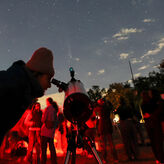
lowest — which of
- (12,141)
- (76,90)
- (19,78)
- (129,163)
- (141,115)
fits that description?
(129,163)

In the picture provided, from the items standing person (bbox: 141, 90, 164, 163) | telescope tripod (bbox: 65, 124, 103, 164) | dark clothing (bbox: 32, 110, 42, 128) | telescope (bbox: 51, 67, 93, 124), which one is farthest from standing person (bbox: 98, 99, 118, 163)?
telescope (bbox: 51, 67, 93, 124)

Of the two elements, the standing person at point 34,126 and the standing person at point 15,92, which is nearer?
the standing person at point 15,92

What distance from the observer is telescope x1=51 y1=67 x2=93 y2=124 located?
6.78ft

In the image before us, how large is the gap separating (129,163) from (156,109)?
1.69 metres

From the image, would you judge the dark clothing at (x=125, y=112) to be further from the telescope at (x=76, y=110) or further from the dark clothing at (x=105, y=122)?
the telescope at (x=76, y=110)

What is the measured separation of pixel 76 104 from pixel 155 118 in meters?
2.29

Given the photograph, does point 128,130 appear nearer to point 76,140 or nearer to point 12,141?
point 76,140

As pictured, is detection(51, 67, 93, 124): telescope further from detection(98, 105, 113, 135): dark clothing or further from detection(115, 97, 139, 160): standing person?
detection(98, 105, 113, 135): dark clothing

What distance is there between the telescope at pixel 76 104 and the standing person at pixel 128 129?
2498 millimetres

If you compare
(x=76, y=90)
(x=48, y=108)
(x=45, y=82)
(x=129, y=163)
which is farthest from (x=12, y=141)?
(x=45, y=82)

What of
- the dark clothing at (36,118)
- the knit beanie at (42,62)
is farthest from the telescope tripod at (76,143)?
the dark clothing at (36,118)

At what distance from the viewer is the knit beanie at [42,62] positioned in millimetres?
1167

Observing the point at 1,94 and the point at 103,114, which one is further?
the point at 103,114

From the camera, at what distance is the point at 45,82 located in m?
1.22
